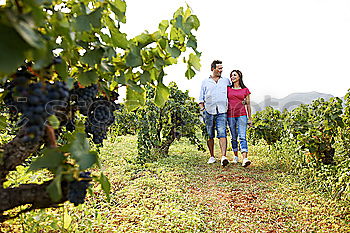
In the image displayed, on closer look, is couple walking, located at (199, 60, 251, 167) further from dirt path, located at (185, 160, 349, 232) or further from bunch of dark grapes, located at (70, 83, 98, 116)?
bunch of dark grapes, located at (70, 83, 98, 116)

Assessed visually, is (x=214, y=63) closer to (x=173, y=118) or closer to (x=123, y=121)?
(x=173, y=118)

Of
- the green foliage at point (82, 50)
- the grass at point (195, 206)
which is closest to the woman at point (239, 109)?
the grass at point (195, 206)

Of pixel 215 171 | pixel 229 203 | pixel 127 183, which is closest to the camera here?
pixel 229 203

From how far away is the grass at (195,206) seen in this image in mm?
2871

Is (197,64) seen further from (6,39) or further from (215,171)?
(215,171)

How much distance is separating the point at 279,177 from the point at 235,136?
1145 mm

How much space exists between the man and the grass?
0.65 meters

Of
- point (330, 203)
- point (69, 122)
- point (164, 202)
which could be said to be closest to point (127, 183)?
point (164, 202)

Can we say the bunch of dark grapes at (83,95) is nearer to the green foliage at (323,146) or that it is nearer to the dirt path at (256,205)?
the dirt path at (256,205)

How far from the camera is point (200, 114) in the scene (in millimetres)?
6887

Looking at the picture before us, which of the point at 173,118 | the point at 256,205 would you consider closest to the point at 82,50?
the point at 256,205

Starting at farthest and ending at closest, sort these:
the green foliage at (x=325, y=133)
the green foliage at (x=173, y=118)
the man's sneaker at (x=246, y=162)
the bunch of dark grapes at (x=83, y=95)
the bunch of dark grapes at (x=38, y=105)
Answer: the green foliage at (x=173, y=118) → the man's sneaker at (x=246, y=162) → the green foliage at (x=325, y=133) → the bunch of dark grapes at (x=83, y=95) → the bunch of dark grapes at (x=38, y=105)

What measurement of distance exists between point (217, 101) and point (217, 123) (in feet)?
1.41

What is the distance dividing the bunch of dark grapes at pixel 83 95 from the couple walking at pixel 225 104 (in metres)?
4.38
